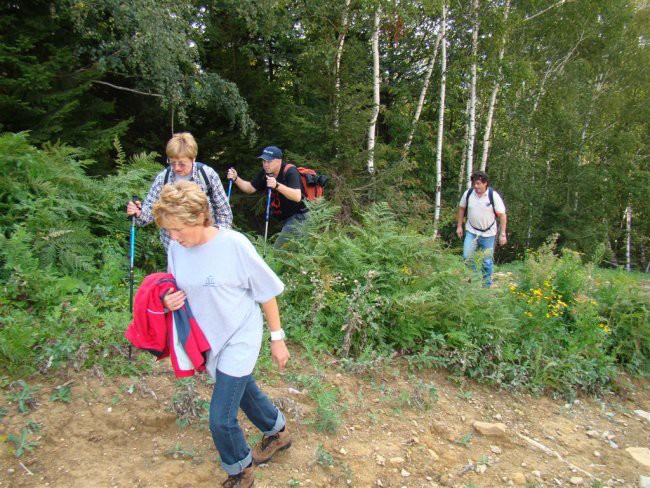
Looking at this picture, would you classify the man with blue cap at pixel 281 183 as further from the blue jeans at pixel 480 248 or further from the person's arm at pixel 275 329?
the person's arm at pixel 275 329

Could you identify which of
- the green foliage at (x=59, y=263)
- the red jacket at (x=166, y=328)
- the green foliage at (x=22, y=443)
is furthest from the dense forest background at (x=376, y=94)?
the red jacket at (x=166, y=328)

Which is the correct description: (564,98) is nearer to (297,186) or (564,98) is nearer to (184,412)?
(297,186)

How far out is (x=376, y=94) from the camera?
11.8m

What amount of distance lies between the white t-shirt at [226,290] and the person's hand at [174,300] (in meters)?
0.04

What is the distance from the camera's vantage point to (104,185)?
20.7ft

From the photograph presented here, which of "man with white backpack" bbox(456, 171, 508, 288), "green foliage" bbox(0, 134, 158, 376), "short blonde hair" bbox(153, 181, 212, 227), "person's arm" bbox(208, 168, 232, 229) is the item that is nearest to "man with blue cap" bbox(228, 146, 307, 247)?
"person's arm" bbox(208, 168, 232, 229)

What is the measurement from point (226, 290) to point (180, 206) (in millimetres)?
520

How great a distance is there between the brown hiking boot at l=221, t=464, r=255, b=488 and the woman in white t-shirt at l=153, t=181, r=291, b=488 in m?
0.11

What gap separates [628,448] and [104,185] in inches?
269

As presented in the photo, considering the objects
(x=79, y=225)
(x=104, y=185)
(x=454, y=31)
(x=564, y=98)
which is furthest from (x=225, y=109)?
(x=564, y=98)

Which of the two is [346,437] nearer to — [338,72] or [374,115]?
[338,72]

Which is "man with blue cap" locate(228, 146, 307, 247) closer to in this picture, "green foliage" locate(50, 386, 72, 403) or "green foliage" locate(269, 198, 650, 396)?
"green foliage" locate(269, 198, 650, 396)

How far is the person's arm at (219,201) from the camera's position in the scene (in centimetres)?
427

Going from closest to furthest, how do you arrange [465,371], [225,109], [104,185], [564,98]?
[465,371]
[104,185]
[225,109]
[564,98]
